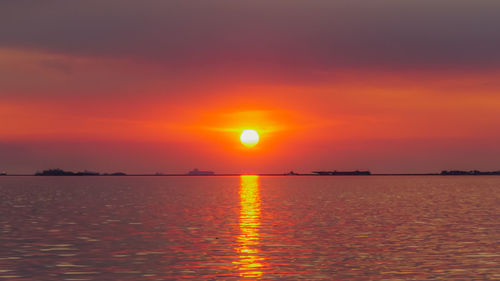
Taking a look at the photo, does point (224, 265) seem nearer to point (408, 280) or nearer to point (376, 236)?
point (408, 280)

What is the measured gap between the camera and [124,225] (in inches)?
2869

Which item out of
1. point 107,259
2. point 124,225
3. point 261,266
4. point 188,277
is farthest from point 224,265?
point 124,225

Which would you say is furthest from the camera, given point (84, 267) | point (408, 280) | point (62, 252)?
point (62, 252)

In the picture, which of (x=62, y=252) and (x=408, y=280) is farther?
(x=62, y=252)

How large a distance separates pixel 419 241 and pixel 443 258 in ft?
33.8

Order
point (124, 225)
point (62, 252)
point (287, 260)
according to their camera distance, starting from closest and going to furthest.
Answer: point (287, 260)
point (62, 252)
point (124, 225)

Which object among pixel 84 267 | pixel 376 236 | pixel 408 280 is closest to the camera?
pixel 408 280

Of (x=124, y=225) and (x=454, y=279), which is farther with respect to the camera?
(x=124, y=225)

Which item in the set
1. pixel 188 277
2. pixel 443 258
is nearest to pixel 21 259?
pixel 188 277

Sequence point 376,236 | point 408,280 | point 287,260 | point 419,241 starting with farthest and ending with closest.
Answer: point 376,236 → point 419,241 → point 287,260 → point 408,280

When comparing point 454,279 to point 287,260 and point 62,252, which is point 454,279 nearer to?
point 287,260

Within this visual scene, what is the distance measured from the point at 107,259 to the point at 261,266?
35.7 ft

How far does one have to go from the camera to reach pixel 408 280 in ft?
119

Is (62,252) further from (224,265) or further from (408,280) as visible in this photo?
(408,280)
